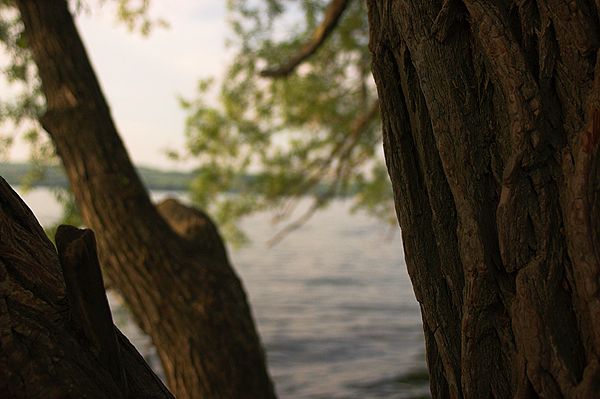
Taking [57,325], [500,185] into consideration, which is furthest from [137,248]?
[500,185]

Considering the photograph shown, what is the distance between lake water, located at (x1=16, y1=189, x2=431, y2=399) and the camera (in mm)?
8625

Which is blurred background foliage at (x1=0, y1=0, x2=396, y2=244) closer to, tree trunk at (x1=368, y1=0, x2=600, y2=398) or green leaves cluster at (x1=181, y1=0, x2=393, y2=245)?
green leaves cluster at (x1=181, y1=0, x2=393, y2=245)

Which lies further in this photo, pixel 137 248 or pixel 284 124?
pixel 284 124

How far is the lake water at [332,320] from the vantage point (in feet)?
28.3

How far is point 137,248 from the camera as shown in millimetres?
3434

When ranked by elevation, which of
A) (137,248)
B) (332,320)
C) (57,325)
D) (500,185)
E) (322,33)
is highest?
(322,33)

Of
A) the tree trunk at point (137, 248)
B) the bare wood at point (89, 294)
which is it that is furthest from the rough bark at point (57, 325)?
the tree trunk at point (137, 248)

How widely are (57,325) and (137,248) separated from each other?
7.53 ft

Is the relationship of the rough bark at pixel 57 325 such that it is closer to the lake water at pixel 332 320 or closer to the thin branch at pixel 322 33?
the lake water at pixel 332 320

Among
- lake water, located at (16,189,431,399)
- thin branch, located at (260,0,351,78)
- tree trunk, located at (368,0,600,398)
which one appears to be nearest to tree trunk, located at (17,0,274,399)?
lake water, located at (16,189,431,399)

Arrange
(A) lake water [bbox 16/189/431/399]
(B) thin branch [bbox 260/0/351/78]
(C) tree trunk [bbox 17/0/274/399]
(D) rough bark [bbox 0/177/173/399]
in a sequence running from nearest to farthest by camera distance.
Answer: (D) rough bark [bbox 0/177/173/399] < (C) tree trunk [bbox 17/0/274/399] < (B) thin branch [bbox 260/0/351/78] < (A) lake water [bbox 16/189/431/399]

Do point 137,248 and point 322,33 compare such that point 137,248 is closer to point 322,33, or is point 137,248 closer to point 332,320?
point 322,33

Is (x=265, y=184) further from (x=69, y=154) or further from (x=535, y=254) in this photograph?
(x=535, y=254)

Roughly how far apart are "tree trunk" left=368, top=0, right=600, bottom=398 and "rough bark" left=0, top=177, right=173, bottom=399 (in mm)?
764
